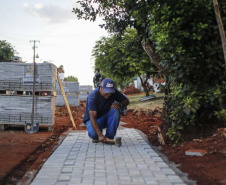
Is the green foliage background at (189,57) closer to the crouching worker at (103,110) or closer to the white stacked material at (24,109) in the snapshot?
the crouching worker at (103,110)

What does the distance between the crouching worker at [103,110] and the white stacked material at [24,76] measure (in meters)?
2.67

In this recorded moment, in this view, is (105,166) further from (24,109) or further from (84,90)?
(84,90)

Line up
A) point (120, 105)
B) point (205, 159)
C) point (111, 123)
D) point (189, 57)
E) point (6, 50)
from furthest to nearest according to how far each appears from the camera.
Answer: point (6, 50)
point (120, 105)
point (111, 123)
point (189, 57)
point (205, 159)

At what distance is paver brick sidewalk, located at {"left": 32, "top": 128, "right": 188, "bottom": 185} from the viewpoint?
13.9 feet

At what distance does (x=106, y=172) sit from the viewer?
183 inches


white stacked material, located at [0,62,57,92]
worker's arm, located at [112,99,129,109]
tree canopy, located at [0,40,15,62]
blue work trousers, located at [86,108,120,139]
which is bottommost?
blue work trousers, located at [86,108,120,139]

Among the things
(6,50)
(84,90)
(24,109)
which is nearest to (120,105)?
(24,109)

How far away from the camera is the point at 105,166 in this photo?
16.4 feet

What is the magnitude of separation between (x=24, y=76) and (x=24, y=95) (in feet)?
1.84

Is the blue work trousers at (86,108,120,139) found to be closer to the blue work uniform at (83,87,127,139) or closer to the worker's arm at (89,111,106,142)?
the blue work uniform at (83,87,127,139)

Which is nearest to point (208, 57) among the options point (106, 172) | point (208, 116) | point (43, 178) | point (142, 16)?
point (208, 116)

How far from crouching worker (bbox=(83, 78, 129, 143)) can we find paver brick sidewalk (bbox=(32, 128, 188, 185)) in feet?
1.02

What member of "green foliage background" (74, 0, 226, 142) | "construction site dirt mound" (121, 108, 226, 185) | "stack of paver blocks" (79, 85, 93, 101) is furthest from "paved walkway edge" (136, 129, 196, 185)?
"stack of paver blocks" (79, 85, 93, 101)

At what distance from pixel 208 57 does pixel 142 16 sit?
169 cm
